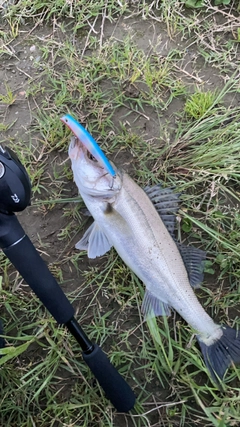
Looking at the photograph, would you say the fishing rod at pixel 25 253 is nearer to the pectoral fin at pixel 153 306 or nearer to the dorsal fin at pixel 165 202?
the pectoral fin at pixel 153 306

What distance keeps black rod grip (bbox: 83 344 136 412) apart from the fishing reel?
89 centimetres

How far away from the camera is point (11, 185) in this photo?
203 cm

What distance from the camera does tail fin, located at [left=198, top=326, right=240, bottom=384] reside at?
2.49 m

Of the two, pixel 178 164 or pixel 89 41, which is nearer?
pixel 178 164

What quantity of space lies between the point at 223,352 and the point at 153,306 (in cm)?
49

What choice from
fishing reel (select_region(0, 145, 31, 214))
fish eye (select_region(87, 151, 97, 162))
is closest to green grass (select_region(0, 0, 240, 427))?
fish eye (select_region(87, 151, 97, 162))

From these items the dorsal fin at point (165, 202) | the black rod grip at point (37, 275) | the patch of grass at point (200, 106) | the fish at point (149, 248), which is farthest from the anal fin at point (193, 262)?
the patch of grass at point (200, 106)

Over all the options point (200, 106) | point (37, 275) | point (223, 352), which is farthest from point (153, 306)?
point (200, 106)

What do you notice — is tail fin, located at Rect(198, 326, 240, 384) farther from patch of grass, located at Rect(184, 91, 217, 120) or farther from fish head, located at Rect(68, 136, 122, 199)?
patch of grass, located at Rect(184, 91, 217, 120)

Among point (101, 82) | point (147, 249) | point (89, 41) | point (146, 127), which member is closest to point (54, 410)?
point (147, 249)

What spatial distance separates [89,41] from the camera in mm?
3178

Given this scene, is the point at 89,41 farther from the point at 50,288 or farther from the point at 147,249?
the point at 50,288

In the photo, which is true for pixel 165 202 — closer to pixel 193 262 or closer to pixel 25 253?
pixel 193 262

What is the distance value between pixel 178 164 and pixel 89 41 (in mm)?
1180
